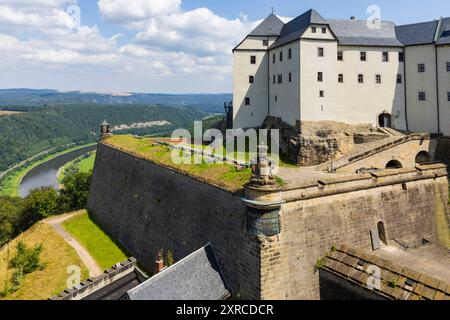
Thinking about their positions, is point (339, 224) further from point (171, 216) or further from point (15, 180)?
point (15, 180)

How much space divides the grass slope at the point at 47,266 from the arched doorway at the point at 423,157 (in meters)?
31.4

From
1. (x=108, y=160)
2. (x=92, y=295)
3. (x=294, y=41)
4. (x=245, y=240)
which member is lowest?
(x=92, y=295)

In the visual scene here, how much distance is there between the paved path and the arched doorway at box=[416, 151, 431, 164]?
30463 mm

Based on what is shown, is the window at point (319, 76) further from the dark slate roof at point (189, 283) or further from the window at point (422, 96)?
the dark slate roof at point (189, 283)

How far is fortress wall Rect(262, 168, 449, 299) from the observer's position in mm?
18125

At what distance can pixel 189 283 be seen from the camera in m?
18.1

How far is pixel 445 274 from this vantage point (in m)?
19.5

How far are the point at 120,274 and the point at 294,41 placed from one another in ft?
93.2

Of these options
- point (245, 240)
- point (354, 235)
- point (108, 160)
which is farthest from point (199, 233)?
point (108, 160)

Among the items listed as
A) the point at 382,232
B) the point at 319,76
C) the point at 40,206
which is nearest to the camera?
the point at 382,232

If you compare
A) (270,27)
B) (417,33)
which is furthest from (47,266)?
(417,33)

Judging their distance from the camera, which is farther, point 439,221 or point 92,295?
point 439,221

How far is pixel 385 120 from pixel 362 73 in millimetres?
5840
